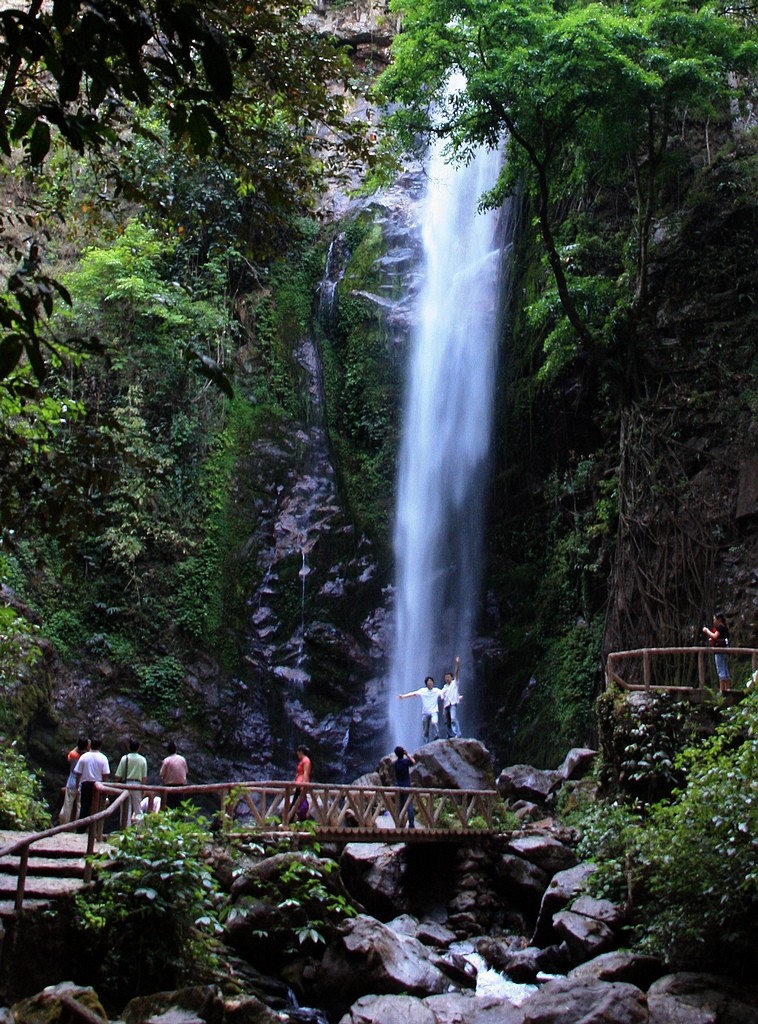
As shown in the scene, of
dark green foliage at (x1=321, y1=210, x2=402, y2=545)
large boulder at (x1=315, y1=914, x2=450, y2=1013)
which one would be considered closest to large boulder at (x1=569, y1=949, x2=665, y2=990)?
large boulder at (x1=315, y1=914, x2=450, y2=1013)

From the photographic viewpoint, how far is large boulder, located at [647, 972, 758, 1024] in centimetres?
740

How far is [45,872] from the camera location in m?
7.41

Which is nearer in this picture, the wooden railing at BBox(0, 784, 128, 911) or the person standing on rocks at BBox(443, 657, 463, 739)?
the wooden railing at BBox(0, 784, 128, 911)

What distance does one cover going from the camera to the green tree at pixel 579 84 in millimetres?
13508

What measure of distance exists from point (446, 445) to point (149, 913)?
13.7m

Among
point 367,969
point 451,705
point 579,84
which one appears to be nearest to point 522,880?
point 451,705

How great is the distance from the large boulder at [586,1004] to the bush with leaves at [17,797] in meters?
5.36

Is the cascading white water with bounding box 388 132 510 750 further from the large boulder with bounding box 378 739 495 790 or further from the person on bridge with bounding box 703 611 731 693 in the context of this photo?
the person on bridge with bounding box 703 611 731 693

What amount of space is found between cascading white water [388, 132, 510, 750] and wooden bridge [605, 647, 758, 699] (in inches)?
167

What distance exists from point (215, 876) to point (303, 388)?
42.0 feet

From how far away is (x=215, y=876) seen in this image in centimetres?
934

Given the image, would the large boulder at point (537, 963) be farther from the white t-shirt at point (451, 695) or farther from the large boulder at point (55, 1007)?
the large boulder at point (55, 1007)

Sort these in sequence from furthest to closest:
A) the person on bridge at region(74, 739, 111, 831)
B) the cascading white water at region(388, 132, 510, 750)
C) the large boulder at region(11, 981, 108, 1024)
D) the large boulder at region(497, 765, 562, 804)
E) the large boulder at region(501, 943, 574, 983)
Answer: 1. the cascading white water at region(388, 132, 510, 750)
2. the large boulder at region(497, 765, 562, 804)
3. the person on bridge at region(74, 739, 111, 831)
4. the large boulder at region(501, 943, 574, 983)
5. the large boulder at region(11, 981, 108, 1024)

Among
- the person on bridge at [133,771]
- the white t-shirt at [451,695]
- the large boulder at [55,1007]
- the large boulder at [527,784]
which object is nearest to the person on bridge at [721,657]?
the large boulder at [527,784]
